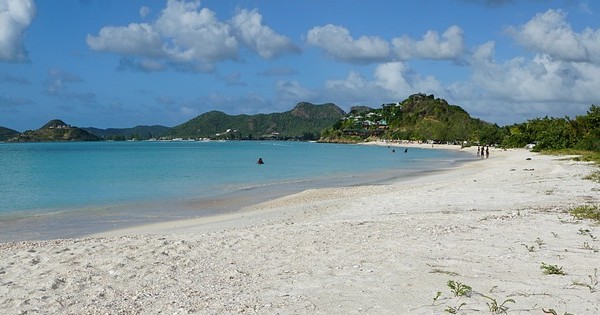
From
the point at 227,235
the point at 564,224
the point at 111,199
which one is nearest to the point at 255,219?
the point at 227,235

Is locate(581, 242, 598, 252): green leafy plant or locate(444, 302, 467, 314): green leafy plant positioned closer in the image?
locate(444, 302, 467, 314): green leafy plant

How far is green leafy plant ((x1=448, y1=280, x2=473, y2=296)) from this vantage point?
637 cm

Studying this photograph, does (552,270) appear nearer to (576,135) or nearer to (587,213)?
(587,213)

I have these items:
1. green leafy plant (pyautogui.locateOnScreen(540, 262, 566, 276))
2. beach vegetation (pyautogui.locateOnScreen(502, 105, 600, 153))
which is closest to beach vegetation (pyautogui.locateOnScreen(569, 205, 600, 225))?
green leafy plant (pyautogui.locateOnScreen(540, 262, 566, 276))

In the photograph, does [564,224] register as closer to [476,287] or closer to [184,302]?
[476,287]

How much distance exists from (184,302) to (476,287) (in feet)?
12.9

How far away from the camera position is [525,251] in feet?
28.3

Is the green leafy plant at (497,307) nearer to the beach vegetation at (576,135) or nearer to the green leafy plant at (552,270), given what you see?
the green leafy plant at (552,270)

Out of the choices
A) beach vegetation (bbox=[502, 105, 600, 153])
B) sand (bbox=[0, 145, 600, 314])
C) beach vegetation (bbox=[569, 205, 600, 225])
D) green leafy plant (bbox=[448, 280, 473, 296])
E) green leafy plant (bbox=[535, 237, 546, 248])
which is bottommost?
sand (bbox=[0, 145, 600, 314])

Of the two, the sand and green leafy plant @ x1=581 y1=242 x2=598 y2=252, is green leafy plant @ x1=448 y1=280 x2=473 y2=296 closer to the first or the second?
the sand

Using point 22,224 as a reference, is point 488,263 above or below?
above

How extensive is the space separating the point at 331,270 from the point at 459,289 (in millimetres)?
2110

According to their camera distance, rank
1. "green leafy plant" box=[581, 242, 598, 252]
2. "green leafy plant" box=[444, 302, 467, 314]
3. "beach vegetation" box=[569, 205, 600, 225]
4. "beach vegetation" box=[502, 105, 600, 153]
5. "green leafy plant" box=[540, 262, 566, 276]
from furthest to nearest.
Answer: "beach vegetation" box=[502, 105, 600, 153]
"beach vegetation" box=[569, 205, 600, 225]
"green leafy plant" box=[581, 242, 598, 252]
"green leafy plant" box=[540, 262, 566, 276]
"green leafy plant" box=[444, 302, 467, 314]

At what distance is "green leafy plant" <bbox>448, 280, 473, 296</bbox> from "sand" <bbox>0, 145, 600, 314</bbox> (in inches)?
2.6
